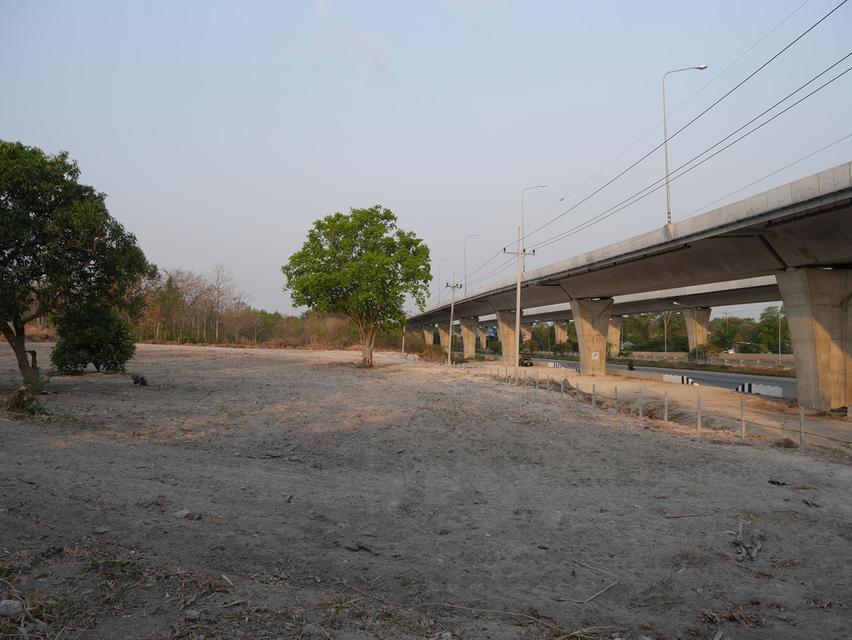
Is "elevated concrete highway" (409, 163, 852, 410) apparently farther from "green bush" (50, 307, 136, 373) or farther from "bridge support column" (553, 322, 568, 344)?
"bridge support column" (553, 322, 568, 344)

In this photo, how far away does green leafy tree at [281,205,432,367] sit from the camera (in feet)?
118

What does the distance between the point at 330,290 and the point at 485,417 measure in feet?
76.9

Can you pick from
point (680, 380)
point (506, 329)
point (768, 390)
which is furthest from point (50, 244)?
point (506, 329)

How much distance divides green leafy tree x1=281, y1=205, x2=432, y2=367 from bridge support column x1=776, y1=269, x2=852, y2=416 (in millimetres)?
22333

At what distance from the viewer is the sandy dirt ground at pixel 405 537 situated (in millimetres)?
3930

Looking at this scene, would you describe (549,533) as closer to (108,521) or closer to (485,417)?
(108,521)

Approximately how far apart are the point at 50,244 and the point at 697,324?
68262mm

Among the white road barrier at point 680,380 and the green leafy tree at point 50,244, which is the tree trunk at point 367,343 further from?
the green leafy tree at point 50,244

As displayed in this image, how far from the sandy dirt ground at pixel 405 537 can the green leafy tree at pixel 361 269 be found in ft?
80.4

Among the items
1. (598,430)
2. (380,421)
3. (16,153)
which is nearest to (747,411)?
(598,430)

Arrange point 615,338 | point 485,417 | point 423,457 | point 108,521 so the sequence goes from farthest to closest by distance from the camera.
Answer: point 615,338 < point 485,417 < point 423,457 < point 108,521

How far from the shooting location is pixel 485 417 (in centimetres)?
1573

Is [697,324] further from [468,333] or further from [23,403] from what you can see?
[23,403]

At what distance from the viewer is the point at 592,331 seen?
147 ft
